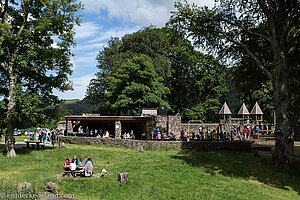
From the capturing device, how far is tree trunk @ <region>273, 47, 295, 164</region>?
15.6 m

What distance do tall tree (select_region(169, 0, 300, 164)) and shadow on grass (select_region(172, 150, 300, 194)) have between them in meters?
1.03

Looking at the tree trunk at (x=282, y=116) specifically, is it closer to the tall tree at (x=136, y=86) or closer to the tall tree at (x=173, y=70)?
the tall tree at (x=136, y=86)

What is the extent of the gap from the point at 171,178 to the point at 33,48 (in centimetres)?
1544

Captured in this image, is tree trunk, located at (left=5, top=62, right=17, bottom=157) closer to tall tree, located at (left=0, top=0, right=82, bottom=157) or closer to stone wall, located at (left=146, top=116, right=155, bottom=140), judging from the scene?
tall tree, located at (left=0, top=0, right=82, bottom=157)

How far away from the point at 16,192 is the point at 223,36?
54.4 feet

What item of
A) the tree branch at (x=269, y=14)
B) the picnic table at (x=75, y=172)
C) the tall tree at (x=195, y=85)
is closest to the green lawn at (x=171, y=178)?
the picnic table at (x=75, y=172)

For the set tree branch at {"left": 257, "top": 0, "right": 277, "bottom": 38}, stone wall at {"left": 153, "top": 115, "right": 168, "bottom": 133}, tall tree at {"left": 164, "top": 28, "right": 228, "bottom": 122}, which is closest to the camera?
tree branch at {"left": 257, "top": 0, "right": 277, "bottom": 38}

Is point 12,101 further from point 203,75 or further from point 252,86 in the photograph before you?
point 203,75

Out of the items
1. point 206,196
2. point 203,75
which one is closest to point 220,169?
point 206,196

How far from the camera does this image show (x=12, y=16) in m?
21.8

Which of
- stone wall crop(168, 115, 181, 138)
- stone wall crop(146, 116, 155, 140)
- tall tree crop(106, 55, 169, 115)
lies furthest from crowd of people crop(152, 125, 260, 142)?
tall tree crop(106, 55, 169, 115)

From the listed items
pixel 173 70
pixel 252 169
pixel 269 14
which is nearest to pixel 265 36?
pixel 269 14

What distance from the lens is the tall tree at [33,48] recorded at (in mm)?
20125

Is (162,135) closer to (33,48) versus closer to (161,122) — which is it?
(161,122)
